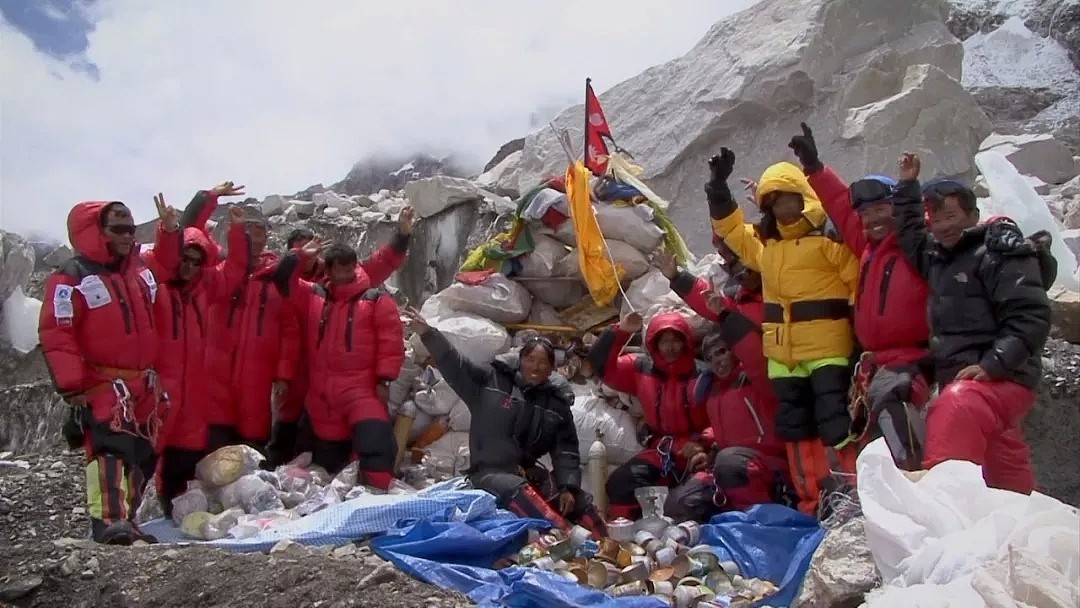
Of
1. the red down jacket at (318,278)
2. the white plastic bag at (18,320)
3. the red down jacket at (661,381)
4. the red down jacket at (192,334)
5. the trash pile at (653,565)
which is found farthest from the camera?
the white plastic bag at (18,320)

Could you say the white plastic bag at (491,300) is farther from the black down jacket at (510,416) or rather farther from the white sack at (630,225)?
the black down jacket at (510,416)

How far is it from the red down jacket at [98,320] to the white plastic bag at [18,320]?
1130cm

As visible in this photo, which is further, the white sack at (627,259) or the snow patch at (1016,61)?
the snow patch at (1016,61)

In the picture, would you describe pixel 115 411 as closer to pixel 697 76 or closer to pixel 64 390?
pixel 64 390

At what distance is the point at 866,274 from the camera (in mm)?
4297

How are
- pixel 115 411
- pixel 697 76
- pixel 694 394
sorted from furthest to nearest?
pixel 697 76, pixel 694 394, pixel 115 411

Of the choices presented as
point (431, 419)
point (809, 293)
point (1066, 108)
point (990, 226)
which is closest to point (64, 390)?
point (431, 419)

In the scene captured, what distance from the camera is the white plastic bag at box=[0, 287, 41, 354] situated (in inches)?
Answer: 577

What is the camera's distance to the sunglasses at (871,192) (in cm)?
429

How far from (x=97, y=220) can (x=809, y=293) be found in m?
3.43

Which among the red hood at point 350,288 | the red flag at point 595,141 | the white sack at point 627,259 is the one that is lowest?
the white sack at point 627,259

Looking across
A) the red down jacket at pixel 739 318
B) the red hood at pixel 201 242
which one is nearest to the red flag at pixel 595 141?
the red down jacket at pixel 739 318

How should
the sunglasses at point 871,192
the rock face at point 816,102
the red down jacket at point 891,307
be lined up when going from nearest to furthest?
the red down jacket at point 891,307 → the sunglasses at point 871,192 → the rock face at point 816,102

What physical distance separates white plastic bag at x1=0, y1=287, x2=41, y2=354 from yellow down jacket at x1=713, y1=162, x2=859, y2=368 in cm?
1322
